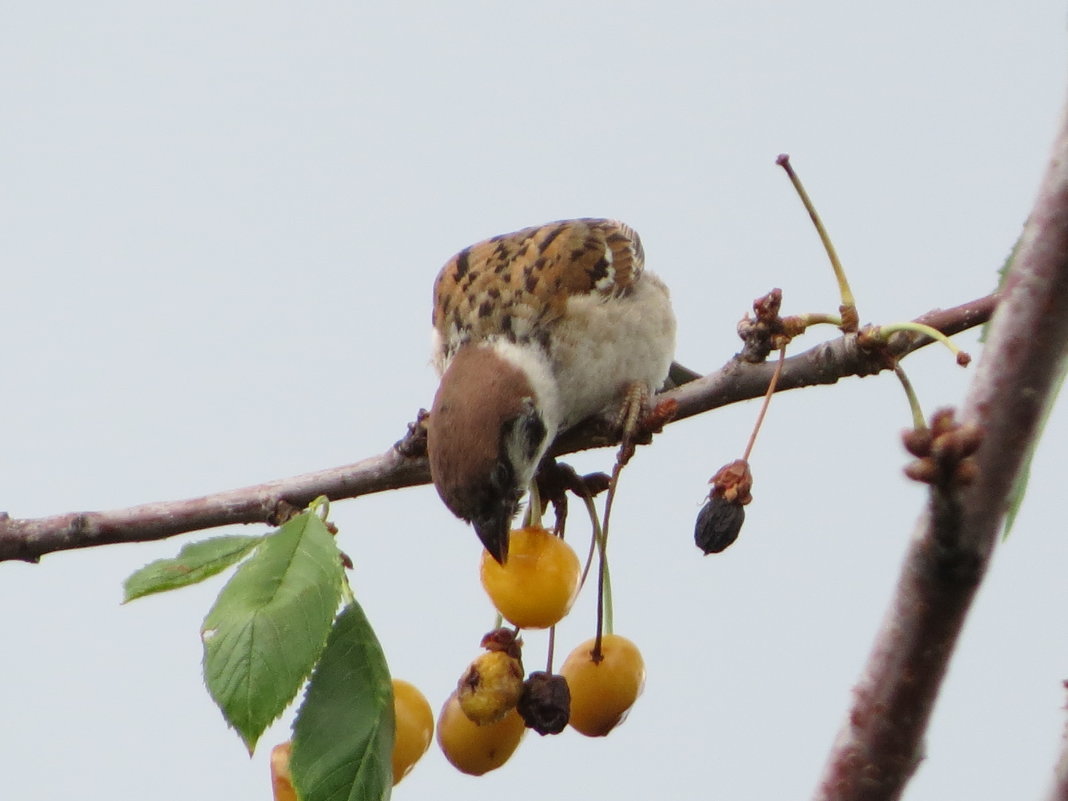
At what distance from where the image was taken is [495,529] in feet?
9.67

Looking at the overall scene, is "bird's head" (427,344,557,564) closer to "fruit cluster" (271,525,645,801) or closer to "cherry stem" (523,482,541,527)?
"cherry stem" (523,482,541,527)

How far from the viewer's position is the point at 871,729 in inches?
45.3

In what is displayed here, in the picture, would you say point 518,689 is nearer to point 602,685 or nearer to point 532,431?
point 602,685

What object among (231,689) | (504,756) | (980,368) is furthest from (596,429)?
(980,368)

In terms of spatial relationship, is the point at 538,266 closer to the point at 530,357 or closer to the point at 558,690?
the point at 530,357

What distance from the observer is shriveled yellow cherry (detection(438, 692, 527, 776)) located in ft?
7.74

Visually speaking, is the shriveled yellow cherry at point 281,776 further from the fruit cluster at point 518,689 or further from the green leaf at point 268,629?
the green leaf at point 268,629

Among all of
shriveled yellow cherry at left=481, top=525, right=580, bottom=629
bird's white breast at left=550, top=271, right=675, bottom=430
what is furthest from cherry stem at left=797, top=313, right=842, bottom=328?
bird's white breast at left=550, top=271, right=675, bottom=430

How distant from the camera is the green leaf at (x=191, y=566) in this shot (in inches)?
89.5

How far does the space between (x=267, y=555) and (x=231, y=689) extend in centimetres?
27

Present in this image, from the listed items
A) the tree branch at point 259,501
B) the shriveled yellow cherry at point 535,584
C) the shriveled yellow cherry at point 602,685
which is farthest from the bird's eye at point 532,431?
the shriveled yellow cherry at point 602,685

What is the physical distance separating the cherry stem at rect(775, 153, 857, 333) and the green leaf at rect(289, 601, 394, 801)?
1083mm

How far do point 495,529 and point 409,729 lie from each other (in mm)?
709

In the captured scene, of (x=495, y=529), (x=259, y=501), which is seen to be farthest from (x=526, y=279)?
(x=259, y=501)
